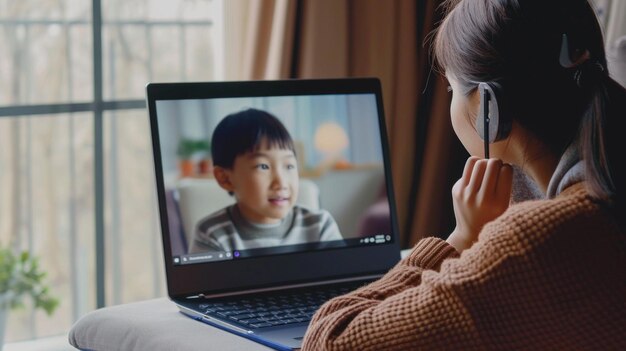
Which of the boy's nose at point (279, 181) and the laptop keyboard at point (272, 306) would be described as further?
the boy's nose at point (279, 181)

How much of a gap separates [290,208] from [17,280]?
1112 millimetres

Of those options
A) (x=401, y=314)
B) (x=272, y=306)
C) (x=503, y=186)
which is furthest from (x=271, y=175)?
(x=401, y=314)

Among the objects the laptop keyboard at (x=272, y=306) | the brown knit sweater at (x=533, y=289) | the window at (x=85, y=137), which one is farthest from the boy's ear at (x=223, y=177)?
the window at (x=85, y=137)

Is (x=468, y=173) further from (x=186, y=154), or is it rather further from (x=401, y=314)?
(x=186, y=154)

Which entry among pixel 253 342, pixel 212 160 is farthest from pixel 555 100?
pixel 212 160

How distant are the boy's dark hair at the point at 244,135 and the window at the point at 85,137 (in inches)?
37.6

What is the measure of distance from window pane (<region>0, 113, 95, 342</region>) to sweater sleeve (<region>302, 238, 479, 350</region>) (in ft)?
4.86

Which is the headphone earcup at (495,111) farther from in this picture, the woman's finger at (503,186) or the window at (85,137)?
the window at (85,137)

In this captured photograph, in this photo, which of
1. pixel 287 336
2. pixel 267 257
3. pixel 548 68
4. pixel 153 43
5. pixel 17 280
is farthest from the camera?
pixel 153 43

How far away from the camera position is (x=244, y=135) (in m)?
1.42

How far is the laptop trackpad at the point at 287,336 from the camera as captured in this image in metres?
1.08

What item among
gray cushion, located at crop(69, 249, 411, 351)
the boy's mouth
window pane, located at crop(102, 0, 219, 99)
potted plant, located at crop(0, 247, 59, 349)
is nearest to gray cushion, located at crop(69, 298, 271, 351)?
gray cushion, located at crop(69, 249, 411, 351)

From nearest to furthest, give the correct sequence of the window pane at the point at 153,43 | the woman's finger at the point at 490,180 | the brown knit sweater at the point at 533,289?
the brown knit sweater at the point at 533,289
the woman's finger at the point at 490,180
the window pane at the point at 153,43

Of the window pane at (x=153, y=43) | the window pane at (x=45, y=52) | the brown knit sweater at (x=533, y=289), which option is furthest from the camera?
the window pane at (x=153, y=43)
